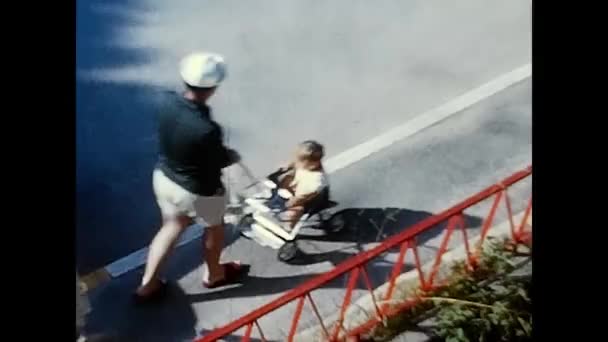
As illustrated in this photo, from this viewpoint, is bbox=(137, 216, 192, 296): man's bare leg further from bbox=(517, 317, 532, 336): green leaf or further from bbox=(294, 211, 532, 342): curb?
bbox=(517, 317, 532, 336): green leaf

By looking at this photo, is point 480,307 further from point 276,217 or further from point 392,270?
point 276,217

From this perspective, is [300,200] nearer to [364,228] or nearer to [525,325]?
[364,228]

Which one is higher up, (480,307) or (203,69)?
(203,69)

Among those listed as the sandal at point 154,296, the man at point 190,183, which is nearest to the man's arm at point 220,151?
the man at point 190,183

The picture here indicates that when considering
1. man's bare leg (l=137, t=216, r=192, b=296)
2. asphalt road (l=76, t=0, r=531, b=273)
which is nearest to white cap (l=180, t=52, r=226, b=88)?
asphalt road (l=76, t=0, r=531, b=273)

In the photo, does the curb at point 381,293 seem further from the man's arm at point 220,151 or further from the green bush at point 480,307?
the man's arm at point 220,151

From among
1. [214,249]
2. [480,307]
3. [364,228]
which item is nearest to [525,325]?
[480,307]
